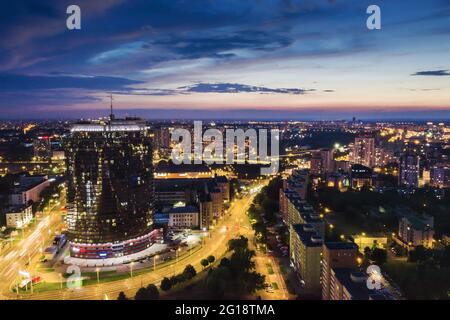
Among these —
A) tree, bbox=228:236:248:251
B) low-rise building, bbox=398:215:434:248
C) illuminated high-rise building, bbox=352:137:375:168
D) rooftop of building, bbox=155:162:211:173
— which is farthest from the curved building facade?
illuminated high-rise building, bbox=352:137:375:168

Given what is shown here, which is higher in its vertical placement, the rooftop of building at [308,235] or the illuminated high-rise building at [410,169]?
the illuminated high-rise building at [410,169]

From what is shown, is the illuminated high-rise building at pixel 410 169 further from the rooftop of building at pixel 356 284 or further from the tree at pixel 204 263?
the rooftop of building at pixel 356 284

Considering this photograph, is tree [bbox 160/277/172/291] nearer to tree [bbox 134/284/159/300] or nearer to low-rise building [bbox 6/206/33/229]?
tree [bbox 134/284/159/300]

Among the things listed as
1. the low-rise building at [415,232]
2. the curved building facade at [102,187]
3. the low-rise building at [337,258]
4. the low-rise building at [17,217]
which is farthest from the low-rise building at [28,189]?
the low-rise building at [415,232]

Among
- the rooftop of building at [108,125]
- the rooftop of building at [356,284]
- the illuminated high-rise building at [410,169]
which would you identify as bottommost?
the rooftop of building at [356,284]

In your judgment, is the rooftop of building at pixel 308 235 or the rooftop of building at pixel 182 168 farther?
the rooftop of building at pixel 182 168

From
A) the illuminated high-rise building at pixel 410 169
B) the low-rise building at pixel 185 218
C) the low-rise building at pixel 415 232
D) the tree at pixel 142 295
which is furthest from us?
the illuminated high-rise building at pixel 410 169
